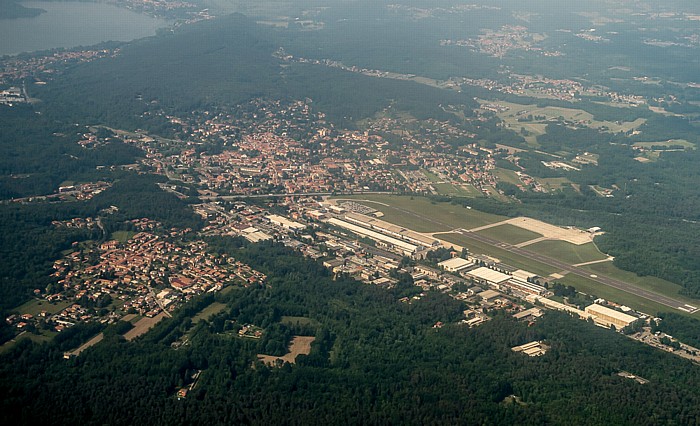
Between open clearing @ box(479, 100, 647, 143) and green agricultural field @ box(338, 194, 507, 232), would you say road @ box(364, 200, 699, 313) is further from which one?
open clearing @ box(479, 100, 647, 143)

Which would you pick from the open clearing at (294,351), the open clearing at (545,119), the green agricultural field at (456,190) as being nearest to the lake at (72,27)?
the open clearing at (545,119)

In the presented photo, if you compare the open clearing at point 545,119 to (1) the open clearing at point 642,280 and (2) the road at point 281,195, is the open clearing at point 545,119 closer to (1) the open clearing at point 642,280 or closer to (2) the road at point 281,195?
(2) the road at point 281,195

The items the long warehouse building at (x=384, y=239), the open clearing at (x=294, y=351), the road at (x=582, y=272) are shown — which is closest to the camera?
the open clearing at (x=294, y=351)

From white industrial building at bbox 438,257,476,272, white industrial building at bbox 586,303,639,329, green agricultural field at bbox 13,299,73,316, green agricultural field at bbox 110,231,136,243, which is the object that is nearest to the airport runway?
white industrial building at bbox 586,303,639,329

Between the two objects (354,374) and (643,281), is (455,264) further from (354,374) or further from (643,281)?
(354,374)

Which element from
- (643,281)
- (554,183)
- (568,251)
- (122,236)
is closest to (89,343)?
(122,236)
